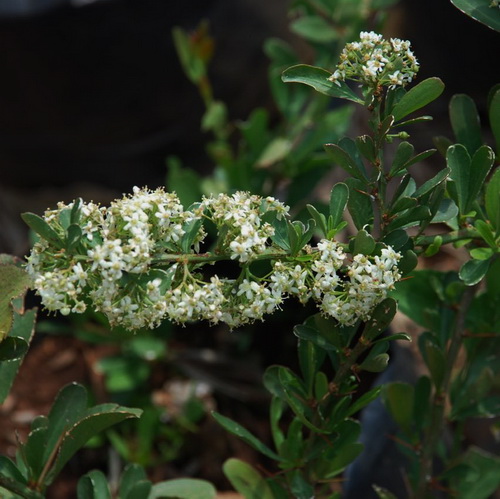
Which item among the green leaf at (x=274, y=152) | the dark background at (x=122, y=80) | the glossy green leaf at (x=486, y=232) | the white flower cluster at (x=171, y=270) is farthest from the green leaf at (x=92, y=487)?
the dark background at (x=122, y=80)

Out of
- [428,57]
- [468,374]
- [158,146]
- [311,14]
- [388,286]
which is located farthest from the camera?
[158,146]

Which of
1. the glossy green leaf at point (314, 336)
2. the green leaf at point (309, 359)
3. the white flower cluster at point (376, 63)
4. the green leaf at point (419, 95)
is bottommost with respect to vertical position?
the green leaf at point (309, 359)

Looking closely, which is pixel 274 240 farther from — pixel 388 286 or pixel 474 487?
pixel 474 487

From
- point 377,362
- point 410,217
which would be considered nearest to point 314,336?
point 377,362

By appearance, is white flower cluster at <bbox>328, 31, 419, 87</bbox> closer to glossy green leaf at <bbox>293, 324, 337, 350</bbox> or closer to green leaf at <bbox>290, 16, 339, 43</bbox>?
glossy green leaf at <bbox>293, 324, 337, 350</bbox>

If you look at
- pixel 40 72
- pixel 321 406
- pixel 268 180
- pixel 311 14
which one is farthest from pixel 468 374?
pixel 40 72

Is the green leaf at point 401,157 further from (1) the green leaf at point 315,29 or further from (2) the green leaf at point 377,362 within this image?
(1) the green leaf at point 315,29
